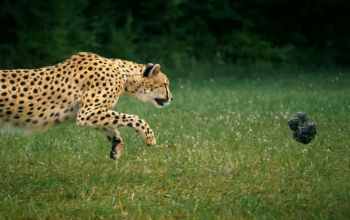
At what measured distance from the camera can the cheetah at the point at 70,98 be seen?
5176mm

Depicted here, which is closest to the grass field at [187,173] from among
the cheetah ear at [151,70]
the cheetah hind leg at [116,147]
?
the cheetah hind leg at [116,147]

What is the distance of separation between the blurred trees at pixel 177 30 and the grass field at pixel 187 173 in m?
7.33

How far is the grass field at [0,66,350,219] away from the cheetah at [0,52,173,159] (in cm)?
34

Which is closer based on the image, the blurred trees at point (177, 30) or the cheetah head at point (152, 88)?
the cheetah head at point (152, 88)

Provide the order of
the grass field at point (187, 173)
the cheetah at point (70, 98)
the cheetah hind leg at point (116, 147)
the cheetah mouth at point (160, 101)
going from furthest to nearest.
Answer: the cheetah mouth at point (160, 101) < the cheetah hind leg at point (116, 147) < the cheetah at point (70, 98) < the grass field at point (187, 173)

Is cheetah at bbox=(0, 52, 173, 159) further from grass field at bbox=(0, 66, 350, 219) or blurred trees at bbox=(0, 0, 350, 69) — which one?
blurred trees at bbox=(0, 0, 350, 69)

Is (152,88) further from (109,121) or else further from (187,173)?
(187,173)

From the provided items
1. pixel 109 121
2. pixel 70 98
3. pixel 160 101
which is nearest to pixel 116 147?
pixel 109 121

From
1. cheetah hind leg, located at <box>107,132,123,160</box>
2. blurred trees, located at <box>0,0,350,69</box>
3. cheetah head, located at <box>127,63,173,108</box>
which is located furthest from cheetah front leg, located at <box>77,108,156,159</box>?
blurred trees, located at <box>0,0,350,69</box>

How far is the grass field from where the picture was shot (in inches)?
165

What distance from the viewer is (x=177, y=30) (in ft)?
54.1

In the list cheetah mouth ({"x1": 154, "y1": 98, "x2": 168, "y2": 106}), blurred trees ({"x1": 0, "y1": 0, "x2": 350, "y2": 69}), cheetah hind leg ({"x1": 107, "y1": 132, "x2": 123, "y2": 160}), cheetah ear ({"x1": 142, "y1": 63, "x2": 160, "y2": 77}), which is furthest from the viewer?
blurred trees ({"x1": 0, "y1": 0, "x2": 350, "y2": 69})

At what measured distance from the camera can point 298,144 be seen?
227 inches

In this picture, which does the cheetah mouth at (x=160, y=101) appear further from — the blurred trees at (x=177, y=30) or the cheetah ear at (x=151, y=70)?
the blurred trees at (x=177, y=30)
